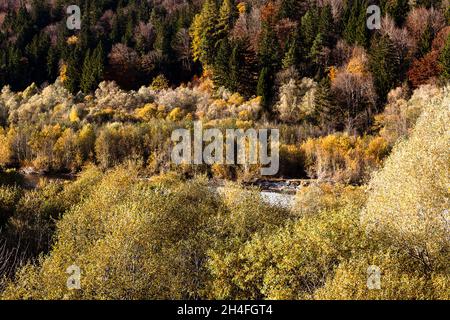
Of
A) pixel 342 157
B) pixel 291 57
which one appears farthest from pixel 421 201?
pixel 291 57

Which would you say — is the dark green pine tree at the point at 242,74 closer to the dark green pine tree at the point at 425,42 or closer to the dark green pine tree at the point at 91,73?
the dark green pine tree at the point at 91,73

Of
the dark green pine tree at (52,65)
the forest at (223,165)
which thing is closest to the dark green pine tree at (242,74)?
the forest at (223,165)

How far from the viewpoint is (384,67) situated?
72500 mm

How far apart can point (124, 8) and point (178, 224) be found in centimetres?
9636

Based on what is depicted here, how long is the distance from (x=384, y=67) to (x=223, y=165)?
3185 centimetres

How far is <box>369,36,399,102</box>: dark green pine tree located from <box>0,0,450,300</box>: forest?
0.24 m

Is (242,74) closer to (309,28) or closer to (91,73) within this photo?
(309,28)

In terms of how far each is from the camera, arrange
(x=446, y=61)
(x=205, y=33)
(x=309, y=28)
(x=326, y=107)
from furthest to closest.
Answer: (x=205, y=33) < (x=309, y=28) < (x=326, y=107) < (x=446, y=61)

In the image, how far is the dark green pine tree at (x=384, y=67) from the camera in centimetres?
7200

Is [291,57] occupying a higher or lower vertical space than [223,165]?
higher

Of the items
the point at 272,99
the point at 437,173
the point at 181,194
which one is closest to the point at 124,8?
the point at 272,99

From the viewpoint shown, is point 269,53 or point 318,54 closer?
point 318,54

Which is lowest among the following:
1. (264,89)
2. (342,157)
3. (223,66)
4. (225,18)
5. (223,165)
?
(223,165)

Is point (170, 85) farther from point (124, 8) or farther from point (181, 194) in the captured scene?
point (181, 194)
